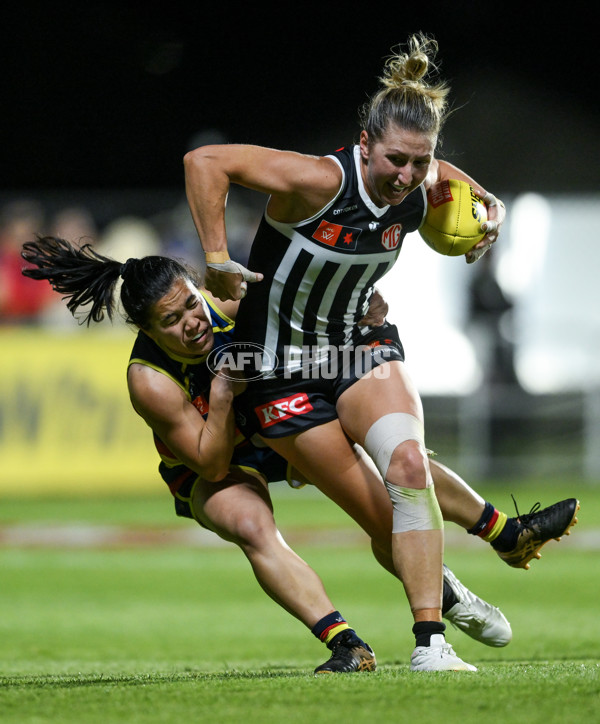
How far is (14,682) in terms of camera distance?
4.39 metres

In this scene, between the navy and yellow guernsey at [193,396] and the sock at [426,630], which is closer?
the sock at [426,630]

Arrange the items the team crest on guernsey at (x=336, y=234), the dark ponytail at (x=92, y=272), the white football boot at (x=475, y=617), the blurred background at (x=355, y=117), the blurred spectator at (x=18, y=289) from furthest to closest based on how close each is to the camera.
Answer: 1. the blurred background at (x=355, y=117)
2. the blurred spectator at (x=18, y=289)
3. the white football boot at (x=475, y=617)
4. the dark ponytail at (x=92, y=272)
5. the team crest on guernsey at (x=336, y=234)

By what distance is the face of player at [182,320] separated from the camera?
4.70 m

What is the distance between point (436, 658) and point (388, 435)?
860 millimetres

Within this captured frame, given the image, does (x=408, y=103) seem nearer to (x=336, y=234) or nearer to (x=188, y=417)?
(x=336, y=234)

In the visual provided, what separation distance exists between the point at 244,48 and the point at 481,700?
54.1ft

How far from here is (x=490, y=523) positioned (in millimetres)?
5121

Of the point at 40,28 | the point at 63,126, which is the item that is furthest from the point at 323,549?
the point at 40,28

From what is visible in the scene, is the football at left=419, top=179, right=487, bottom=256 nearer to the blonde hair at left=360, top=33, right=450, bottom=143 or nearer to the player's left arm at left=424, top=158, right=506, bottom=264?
the player's left arm at left=424, top=158, right=506, bottom=264

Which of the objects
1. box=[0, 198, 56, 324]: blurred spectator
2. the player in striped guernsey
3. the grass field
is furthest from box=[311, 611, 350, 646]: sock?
box=[0, 198, 56, 324]: blurred spectator

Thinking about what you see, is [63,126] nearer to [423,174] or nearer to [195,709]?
[423,174]

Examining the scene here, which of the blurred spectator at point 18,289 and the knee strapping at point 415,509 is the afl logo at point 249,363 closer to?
the knee strapping at point 415,509

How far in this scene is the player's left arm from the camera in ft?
16.3

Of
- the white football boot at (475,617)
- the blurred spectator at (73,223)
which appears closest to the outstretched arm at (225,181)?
the white football boot at (475,617)
